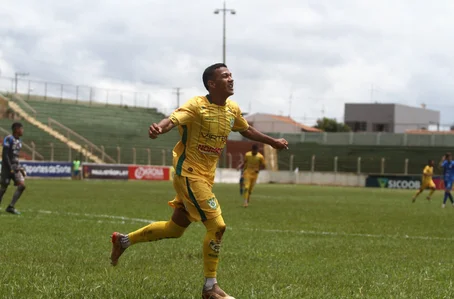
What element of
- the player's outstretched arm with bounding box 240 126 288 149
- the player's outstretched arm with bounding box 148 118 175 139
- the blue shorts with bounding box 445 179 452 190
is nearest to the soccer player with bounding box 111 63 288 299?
the player's outstretched arm with bounding box 148 118 175 139

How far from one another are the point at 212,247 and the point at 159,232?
1.13 meters

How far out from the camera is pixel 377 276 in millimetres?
8555

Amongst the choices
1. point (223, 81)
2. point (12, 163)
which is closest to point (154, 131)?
point (223, 81)

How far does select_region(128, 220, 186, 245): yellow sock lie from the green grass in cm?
42

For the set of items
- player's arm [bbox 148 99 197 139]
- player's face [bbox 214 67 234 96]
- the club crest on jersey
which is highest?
player's face [bbox 214 67 234 96]

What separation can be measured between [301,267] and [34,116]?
192ft

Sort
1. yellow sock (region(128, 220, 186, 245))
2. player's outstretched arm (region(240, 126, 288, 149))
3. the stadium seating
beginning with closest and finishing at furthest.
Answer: yellow sock (region(128, 220, 186, 245)), player's outstretched arm (region(240, 126, 288, 149)), the stadium seating

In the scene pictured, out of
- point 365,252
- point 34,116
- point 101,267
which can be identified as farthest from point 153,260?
point 34,116

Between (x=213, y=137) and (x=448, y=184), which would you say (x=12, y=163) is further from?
(x=448, y=184)

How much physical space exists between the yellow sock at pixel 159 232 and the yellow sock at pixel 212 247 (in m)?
0.81

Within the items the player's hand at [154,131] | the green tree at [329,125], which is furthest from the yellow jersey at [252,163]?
the green tree at [329,125]

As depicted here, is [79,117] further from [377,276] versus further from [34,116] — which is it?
[377,276]

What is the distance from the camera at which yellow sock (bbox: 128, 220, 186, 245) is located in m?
7.69

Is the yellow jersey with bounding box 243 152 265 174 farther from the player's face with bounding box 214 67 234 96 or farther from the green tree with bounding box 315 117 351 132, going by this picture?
the green tree with bounding box 315 117 351 132
